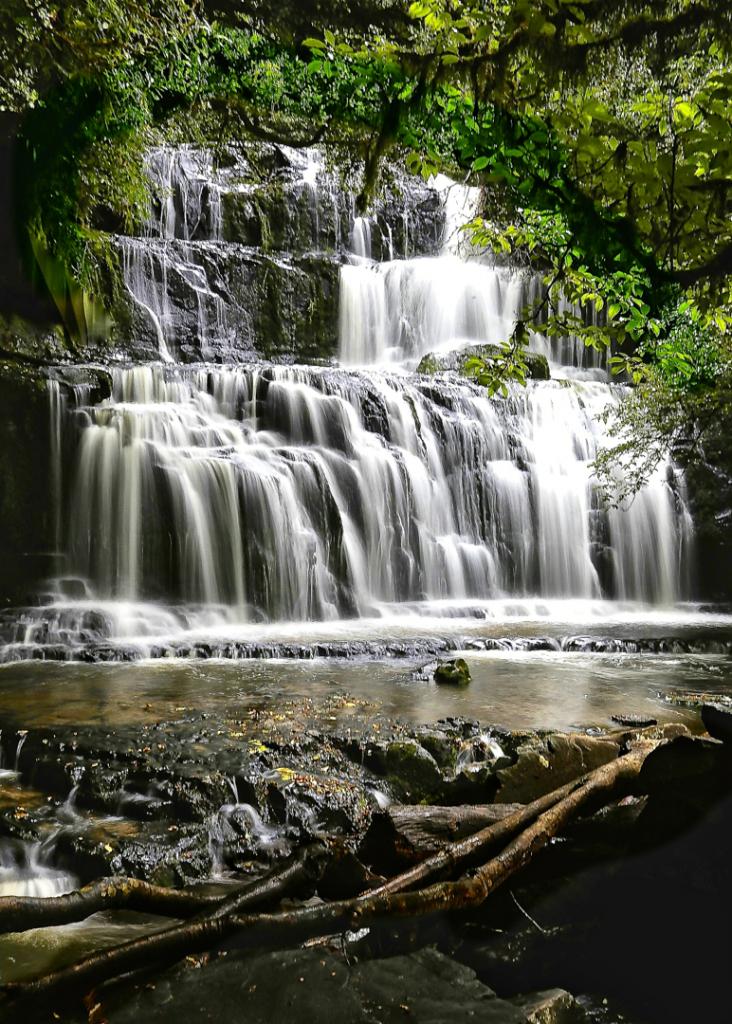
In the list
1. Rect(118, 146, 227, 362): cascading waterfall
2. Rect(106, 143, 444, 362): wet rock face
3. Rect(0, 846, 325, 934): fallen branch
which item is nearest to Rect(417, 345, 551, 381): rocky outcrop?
Rect(106, 143, 444, 362): wet rock face

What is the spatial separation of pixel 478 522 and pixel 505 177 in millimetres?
7967

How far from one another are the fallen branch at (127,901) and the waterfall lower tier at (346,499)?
7229mm

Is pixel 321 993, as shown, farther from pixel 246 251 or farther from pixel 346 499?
pixel 246 251

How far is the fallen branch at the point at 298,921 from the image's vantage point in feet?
4.79

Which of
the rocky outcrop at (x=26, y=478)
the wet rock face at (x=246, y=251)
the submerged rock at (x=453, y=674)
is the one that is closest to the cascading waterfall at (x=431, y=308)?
the wet rock face at (x=246, y=251)

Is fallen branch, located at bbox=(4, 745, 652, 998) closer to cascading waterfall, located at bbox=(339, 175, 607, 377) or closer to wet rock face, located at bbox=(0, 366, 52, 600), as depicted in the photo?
wet rock face, located at bbox=(0, 366, 52, 600)

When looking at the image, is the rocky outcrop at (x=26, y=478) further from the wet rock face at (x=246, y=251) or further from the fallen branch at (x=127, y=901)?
the fallen branch at (x=127, y=901)

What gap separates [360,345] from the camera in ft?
55.7

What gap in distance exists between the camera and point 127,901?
1.64m

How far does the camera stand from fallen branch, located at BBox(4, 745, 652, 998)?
1460 millimetres

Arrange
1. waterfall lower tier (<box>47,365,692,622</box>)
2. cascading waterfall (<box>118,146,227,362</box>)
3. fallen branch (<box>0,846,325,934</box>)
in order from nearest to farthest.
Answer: fallen branch (<box>0,846,325,934</box>) → waterfall lower tier (<box>47,365,692,622</box>) → cascading waterfall (<box>118,146,227,362</box>)

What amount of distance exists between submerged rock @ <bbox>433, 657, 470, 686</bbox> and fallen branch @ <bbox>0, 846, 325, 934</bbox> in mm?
3436

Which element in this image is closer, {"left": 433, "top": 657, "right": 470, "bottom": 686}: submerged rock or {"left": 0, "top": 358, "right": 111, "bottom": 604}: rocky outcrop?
{"left": 433, "top": 657, "right": 470, "bottom": 686}: submerged rock

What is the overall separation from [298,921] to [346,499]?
28.6 feet
